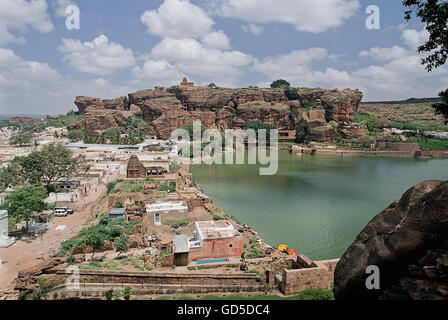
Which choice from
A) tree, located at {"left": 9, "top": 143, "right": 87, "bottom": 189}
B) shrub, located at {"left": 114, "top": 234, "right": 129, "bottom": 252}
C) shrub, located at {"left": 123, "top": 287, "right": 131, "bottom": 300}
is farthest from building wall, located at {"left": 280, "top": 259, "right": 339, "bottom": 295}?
tree, located at {"left": 9, "top": 143, "right": 87, "bottom": 189}

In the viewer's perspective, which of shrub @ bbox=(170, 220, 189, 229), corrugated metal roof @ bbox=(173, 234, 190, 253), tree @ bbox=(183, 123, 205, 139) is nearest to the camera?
corrugated metal roof @ bbox=(173, 234, 190, 253)

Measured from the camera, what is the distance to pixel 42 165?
83.0ft

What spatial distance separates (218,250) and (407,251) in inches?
348

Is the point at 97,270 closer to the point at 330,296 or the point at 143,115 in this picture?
the point at 330,296

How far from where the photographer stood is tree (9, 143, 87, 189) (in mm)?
24641

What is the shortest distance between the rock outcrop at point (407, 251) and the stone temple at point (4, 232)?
1552cm

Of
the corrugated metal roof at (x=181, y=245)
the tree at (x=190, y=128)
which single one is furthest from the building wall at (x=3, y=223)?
the tree at (x=190, y=128)

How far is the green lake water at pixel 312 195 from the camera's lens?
1848cm

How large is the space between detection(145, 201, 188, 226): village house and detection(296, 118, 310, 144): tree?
167 ft

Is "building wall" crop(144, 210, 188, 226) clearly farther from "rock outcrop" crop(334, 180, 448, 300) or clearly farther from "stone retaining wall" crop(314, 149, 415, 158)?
"stone retaining wall" crop(314, 149, 415, 158)

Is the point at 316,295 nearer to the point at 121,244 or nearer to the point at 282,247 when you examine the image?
the point at 282,247

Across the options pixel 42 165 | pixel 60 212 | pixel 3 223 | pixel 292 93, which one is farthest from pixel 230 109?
pixel 3 223
